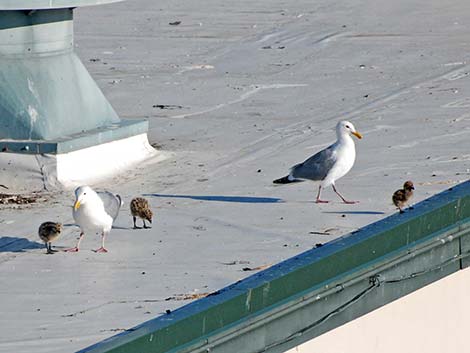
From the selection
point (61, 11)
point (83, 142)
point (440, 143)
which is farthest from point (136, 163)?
point (440, 143)

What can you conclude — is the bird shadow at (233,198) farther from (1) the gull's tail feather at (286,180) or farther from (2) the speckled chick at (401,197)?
(2) the speckled chick at (401,197)

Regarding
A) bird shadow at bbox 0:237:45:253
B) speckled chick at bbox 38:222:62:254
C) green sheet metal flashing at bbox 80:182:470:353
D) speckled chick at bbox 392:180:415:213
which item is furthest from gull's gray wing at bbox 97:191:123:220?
green sheet metal flashing at bbox 80:182:470:353

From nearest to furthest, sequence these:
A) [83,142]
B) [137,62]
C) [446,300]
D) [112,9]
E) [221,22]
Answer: [446,300] < [83,142] < [137,62] < [221,22] < [112,9]

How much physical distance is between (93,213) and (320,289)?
3.77 m

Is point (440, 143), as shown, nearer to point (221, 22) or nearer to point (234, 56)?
point (234, 56)

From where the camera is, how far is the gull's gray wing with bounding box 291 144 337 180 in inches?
449

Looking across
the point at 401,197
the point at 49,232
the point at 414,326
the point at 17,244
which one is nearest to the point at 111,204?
the point at 49,232

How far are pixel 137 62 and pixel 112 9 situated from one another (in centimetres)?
347

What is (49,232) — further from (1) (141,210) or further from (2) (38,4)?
(2) (38,4)

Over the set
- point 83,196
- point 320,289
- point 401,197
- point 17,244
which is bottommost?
point 320,289

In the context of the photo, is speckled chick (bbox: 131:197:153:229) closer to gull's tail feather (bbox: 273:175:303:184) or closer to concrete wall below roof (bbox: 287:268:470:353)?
gull's tail feather (bbox: 273:175:303:184)

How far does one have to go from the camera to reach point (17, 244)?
416 inches

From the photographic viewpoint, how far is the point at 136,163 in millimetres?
13180

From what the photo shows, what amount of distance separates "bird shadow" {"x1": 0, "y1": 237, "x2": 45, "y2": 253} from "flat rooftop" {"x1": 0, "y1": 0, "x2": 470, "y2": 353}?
1 cm
